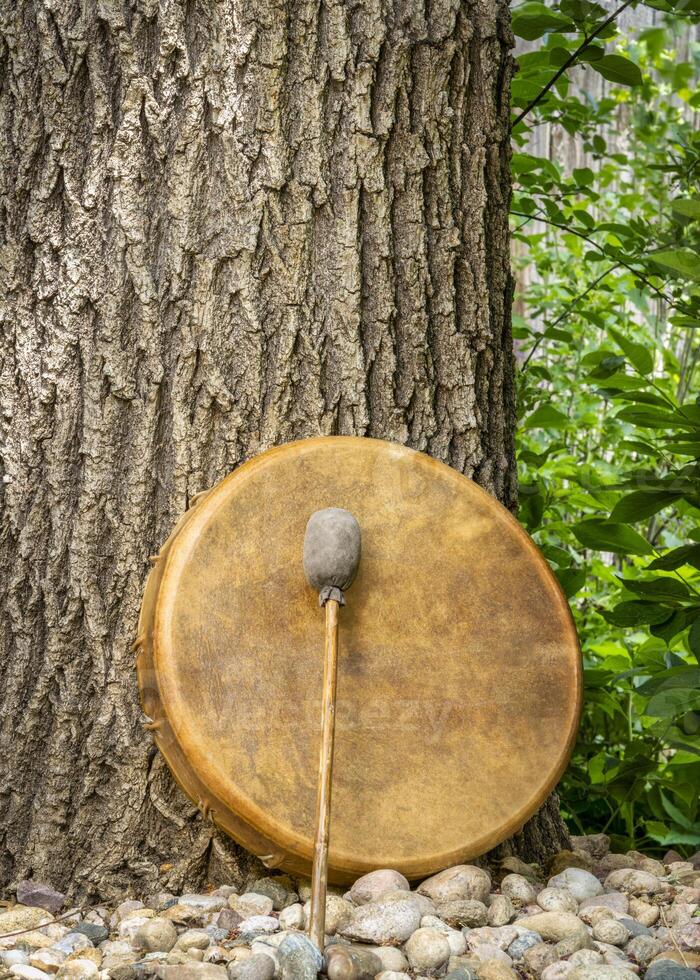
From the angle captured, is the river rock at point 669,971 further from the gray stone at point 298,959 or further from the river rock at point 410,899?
the gray stone at point 298,959

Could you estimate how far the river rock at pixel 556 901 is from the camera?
4.83 ft

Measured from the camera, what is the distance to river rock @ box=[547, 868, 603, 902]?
1.56 m

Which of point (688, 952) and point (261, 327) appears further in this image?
point (261, 327)

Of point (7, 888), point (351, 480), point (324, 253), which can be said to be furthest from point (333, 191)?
point (7, 888)

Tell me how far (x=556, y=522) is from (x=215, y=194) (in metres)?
1.41

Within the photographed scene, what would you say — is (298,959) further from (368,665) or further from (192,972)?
(368,665)

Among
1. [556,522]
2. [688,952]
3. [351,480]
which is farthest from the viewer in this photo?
[556,522]

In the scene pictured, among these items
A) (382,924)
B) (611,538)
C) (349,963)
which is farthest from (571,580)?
(349,963)

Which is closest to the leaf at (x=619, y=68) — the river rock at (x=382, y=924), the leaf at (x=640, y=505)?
the leaf at (x=640, y=505)

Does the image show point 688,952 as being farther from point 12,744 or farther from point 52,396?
point 52,396

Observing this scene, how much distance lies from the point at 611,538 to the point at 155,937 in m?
1.05

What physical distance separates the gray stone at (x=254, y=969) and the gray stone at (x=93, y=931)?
0.98 feet

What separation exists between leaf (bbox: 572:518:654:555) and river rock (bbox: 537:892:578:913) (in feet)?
2.07

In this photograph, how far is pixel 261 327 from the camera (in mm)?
1642
